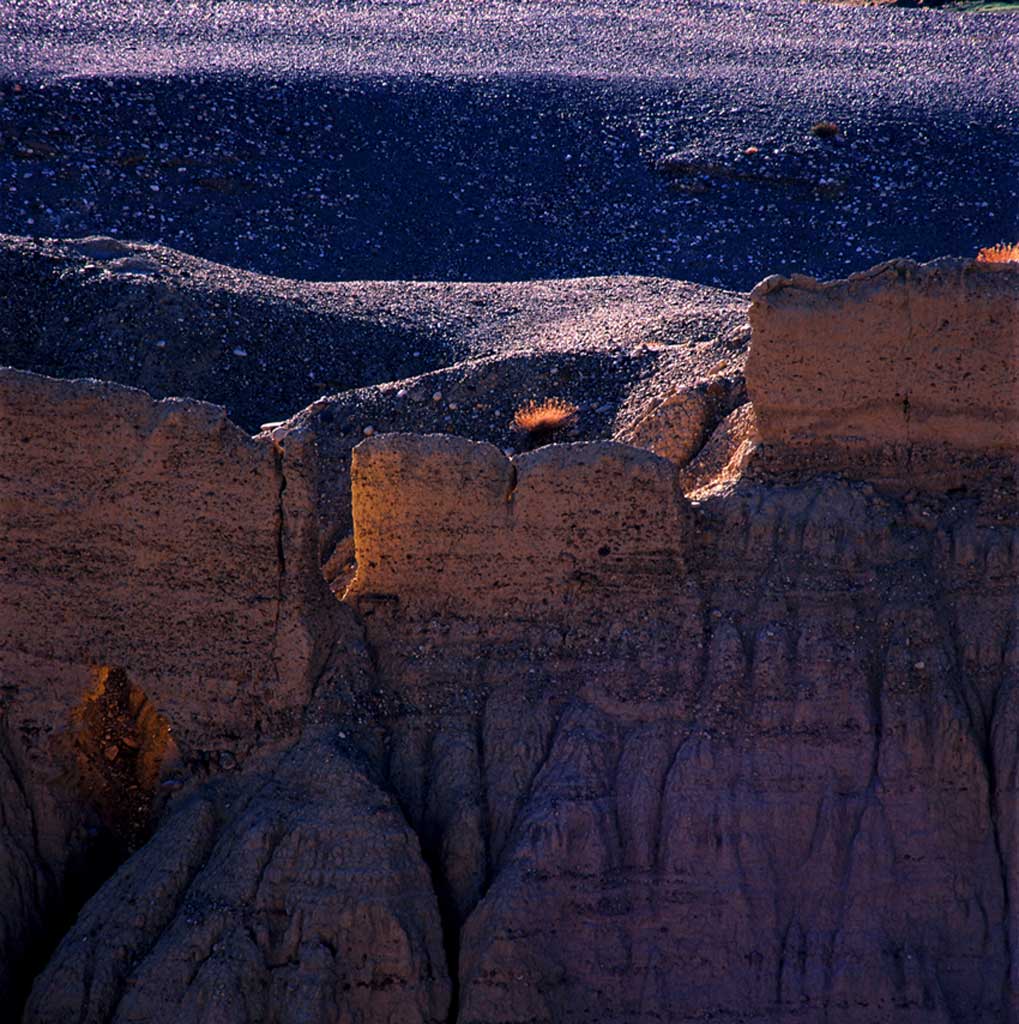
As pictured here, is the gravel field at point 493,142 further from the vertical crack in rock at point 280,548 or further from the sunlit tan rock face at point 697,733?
the sunlit tan rock face at point 697,733

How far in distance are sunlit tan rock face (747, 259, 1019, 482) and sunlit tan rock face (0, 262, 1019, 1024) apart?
3 centimetres

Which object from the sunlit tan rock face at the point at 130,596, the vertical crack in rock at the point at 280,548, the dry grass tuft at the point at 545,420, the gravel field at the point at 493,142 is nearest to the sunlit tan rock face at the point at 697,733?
the vertical crack in rock at the point at 280,548

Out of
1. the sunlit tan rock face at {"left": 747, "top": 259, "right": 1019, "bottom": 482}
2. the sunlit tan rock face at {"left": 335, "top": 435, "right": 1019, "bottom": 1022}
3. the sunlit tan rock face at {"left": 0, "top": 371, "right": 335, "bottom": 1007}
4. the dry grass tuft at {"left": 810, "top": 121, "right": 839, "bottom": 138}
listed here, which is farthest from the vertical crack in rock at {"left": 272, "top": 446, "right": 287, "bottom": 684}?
the dry grass tuft at {"left": 810, "top": 121, "right": 839, "bottom": 138}

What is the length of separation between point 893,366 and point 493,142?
78.4ft

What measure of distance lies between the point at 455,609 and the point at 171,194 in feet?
68.8

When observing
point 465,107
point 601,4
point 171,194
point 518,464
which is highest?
point 601,4

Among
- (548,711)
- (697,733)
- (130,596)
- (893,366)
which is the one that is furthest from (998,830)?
(130,596)

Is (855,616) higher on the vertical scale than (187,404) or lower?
lower

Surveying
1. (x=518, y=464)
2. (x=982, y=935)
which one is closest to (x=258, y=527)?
(x=518, y=464)

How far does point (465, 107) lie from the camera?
37.8 metres

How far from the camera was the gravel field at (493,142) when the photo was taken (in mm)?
33562

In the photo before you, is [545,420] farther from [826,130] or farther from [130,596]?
[826,130]

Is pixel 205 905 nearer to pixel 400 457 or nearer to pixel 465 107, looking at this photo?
pixel 400 457

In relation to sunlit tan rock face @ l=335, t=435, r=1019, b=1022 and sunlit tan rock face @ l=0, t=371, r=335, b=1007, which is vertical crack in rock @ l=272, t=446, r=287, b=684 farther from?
sunlit tan rock face @ l=335, t=435, r=1019, b=1022
